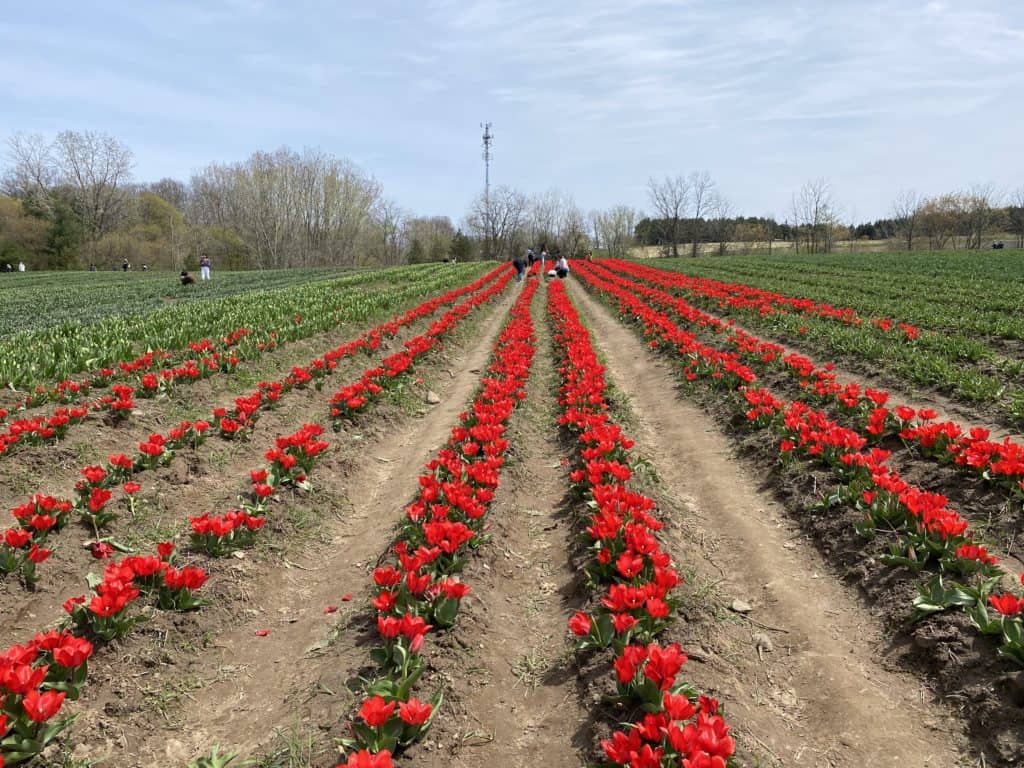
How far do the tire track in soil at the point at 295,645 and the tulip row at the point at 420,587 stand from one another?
0.34 meters

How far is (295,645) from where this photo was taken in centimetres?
384

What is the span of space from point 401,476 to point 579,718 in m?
4.25

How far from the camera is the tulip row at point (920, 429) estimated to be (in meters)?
4.82

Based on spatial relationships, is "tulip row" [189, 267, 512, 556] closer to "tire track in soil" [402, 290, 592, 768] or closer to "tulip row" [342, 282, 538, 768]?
"tulip row" [342, 282, 538, 768]

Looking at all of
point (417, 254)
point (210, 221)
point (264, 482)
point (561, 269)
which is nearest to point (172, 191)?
point (210, 221)

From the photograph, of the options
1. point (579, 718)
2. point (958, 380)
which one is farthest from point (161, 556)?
point (958, 380)

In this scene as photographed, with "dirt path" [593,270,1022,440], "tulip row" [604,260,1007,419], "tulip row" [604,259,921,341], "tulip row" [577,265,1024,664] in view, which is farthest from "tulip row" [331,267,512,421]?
"tulip row" [604,259,921,341]

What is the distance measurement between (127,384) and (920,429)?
10620 millimetres

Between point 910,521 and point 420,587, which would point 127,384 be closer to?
point 420,587

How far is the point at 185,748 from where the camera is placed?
9.75ft

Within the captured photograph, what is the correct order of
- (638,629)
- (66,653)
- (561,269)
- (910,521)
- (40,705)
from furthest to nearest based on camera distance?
(561,269) < (910,521) < (638,629) < (66,653) < (40,705)

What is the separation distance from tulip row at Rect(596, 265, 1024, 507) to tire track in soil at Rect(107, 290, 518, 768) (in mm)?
5315

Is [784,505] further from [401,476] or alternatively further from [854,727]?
[401,476]

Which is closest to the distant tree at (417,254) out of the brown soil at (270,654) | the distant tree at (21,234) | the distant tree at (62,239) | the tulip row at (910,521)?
the distant tree at (62,239)
